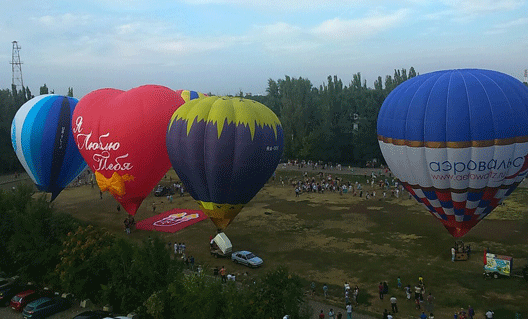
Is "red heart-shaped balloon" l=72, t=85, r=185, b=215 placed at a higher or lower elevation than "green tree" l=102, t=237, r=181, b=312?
higher

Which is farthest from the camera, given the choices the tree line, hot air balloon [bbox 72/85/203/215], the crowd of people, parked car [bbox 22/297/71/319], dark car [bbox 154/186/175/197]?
the tree line

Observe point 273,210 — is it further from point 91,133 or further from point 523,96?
point 523,96

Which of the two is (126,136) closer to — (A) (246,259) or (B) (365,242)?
(A) (246,259)

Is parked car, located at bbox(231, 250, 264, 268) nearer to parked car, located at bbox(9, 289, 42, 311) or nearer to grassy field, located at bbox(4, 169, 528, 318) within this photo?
grassy field, located at bbox(4, 169, 528, 318)

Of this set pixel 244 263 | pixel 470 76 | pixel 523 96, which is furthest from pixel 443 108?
pixel 244 263

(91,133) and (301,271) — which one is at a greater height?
(91,133)

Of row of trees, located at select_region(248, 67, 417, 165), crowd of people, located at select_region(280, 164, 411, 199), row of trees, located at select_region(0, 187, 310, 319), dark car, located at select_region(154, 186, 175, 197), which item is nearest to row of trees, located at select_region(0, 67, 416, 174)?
row of trees, located at select_region(248, 67, 417, 165)
